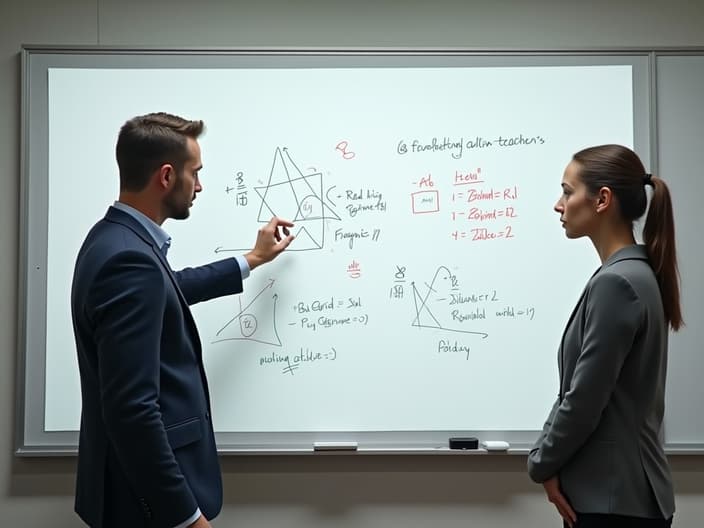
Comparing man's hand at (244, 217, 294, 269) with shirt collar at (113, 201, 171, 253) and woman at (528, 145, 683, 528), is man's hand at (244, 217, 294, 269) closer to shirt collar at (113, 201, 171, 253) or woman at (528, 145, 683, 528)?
shirt collar at (113, 201, 171, 253)

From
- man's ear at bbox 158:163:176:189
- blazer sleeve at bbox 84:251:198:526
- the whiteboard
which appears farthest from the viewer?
the whiteboard

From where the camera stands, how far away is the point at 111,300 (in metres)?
1.50

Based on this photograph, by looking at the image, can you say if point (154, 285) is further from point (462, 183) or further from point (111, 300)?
point (462, 183)

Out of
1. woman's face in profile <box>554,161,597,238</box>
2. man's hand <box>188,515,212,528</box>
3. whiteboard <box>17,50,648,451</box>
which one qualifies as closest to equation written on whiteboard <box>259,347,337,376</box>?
whiteboard <box>17,50,648,451</box>

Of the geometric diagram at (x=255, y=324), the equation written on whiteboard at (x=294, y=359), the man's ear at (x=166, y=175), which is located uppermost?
the man's ear at (x=166, y=175)

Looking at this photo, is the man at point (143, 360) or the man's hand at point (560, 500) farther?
the man's hand at point (560, 500)

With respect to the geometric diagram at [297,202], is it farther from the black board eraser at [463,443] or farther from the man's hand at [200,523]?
the man's hand at [200,523]

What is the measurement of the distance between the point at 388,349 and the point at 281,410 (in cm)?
39

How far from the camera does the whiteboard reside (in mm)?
2281

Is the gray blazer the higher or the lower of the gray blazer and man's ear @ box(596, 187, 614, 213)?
the lower

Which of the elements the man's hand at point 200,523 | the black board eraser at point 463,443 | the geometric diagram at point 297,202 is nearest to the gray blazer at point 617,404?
the black board eraser at point 463,443

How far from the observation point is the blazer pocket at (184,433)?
5.24 feet

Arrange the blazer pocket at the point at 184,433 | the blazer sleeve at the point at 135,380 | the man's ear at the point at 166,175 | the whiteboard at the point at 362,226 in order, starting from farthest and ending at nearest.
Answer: the whiteboard at the point at 362,226 → the man's ear at the point at 166,175 → the blazer pocket at the point at 184,433 → the blazer sleeve at the point at 135,380

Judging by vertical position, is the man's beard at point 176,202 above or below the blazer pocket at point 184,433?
above
